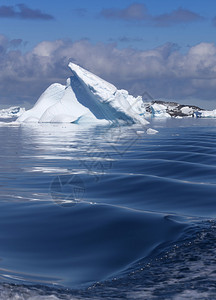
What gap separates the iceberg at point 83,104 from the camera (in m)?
39.1

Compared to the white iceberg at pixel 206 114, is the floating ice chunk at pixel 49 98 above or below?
below

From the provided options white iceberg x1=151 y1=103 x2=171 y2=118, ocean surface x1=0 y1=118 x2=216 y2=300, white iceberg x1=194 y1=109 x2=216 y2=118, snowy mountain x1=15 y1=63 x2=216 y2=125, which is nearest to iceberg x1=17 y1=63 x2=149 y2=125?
snowy mountain x1=15 y1=63 x2=216 y2=125

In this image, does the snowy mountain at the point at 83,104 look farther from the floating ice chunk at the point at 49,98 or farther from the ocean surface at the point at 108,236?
the ocean surface at the point at 108,236

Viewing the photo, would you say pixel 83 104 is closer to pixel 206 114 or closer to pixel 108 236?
pixel 108 236

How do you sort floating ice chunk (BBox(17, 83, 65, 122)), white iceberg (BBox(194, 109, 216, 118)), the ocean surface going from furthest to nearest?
1. white iceberg (BBox(194, 109, 216, 118))
2. floating ice chunk (BBox(17, 83, 65, 122))
3. the ocean surface

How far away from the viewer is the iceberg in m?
39.1

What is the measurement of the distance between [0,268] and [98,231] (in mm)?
Answer: 1539

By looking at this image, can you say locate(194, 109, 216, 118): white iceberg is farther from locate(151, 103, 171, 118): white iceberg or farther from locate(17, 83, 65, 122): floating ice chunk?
locate(17, 83, 65, 122): floating ice chunk

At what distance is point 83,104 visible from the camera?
1827 inches

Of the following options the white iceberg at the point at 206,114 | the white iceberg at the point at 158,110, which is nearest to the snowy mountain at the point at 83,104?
the white iceberg at the point at 158,110

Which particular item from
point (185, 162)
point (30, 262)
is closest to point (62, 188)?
point (30, 262)

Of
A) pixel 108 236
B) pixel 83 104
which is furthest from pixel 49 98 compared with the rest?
pixel 108 236

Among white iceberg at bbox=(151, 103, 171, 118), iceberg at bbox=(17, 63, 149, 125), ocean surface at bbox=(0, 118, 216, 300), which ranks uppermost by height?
white iceberg at bbox=(151, 103, 171, 118)

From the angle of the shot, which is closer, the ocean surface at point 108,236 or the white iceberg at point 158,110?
the ocean surface at point 108,236
